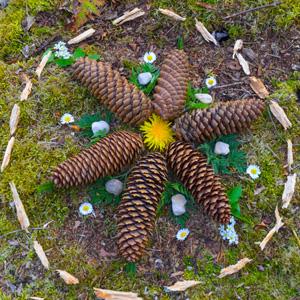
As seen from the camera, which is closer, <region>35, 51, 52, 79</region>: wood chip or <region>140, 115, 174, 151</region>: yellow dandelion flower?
<region>140, 115, 174, 151</region>: yellow dandelion flower

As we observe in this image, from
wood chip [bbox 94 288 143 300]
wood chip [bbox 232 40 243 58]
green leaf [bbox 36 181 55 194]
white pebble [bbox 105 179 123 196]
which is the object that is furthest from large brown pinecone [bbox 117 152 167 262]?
wood chip [bbox 232 40 243 58]

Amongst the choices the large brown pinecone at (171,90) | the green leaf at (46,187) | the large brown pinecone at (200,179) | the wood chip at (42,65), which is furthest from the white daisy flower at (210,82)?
the green leaf at (46,187)

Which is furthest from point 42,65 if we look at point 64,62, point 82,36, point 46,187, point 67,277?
point 67,277

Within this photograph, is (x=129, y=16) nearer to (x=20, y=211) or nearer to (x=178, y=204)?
(x=178, y=204)

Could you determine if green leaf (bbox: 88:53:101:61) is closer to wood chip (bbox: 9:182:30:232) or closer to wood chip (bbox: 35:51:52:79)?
wood chip (bbox: 35:51:52:79)

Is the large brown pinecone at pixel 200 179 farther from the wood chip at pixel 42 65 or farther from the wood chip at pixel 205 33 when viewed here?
the wood chip at pixel 42 65

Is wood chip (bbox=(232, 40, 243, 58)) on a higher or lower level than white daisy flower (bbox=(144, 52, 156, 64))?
lower

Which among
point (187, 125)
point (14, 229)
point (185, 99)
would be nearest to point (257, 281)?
point (187, 125)

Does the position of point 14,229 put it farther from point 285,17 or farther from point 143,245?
point 285,17
